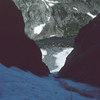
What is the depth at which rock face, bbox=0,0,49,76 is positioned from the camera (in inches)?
1363

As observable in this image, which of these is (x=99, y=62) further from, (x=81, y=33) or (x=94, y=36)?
(x=81, y=33)

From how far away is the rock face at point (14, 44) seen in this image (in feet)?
114

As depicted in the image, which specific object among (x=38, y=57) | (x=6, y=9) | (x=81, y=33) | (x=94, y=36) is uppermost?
(x=6, y=9)

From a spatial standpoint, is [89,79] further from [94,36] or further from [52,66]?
[52,66]

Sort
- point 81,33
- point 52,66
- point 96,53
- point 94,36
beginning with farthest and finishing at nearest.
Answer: point 52,66 → point 81,33 → point 94,36 → point 96,53

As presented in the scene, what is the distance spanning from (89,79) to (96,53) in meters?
4.23

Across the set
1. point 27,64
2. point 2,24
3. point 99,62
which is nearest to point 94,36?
point 99,62

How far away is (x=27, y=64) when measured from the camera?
39531mm

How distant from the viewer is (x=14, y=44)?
3778 centimetres

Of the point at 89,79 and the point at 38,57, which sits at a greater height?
the point at 89,79

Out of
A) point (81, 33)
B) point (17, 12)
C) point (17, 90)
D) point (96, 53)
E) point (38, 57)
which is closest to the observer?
point (17, 90)

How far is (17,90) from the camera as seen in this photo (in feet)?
48.7

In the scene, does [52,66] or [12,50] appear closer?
[12,50]

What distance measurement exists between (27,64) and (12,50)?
16.7ft
